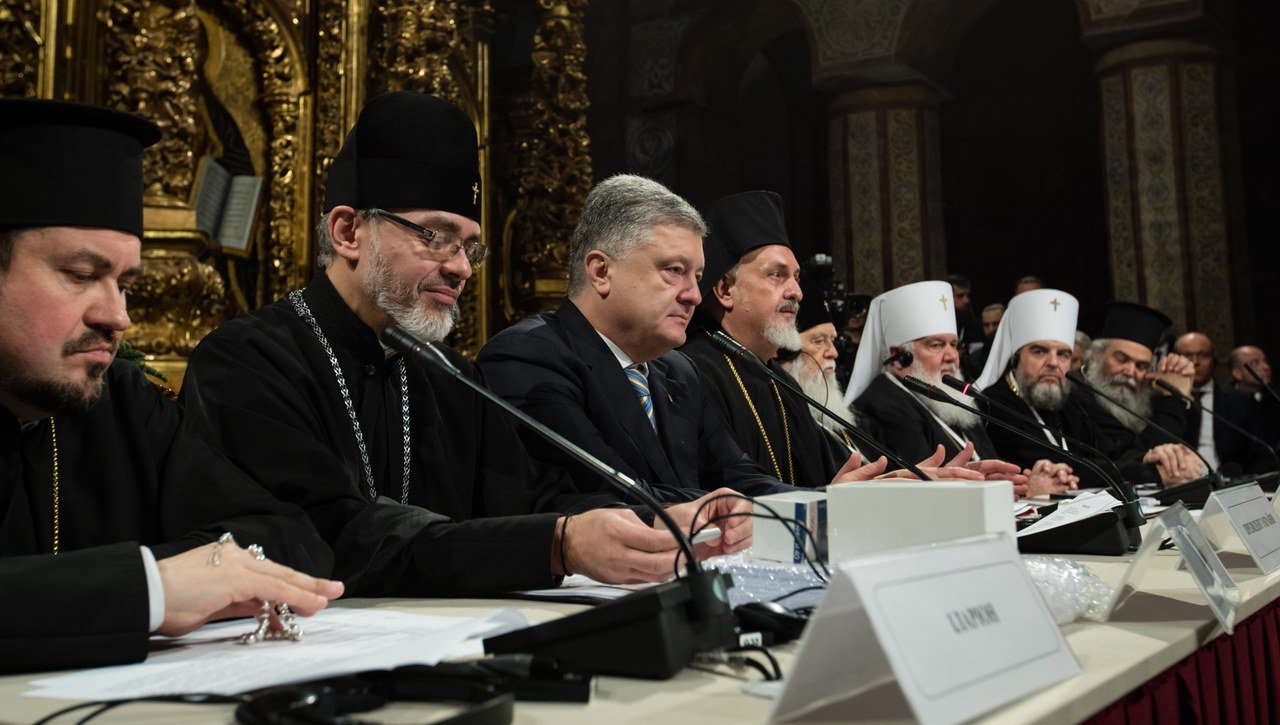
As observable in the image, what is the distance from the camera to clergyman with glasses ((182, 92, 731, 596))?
81.7 inches

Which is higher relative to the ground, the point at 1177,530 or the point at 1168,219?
the point at 1168,219

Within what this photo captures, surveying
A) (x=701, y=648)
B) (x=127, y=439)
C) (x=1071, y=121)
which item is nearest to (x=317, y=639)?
(x=701, y=648)

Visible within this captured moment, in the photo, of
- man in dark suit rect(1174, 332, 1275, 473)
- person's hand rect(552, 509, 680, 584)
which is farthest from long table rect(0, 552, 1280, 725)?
man in dark suit rect(1174, 332, 1275, 473)

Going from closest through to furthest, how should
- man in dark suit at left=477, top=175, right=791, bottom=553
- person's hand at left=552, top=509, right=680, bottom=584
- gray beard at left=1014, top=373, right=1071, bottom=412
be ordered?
person's hand at left=552, top=509, right=680, bottom=584
man in dark suit at left=477, top=175, right=791, bottom=553
gray beard at left=1014, top=373, right=1071, bottom=412

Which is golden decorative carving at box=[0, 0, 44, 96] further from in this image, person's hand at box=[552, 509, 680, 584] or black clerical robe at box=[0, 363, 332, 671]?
person's hand at box=[552, 509, 680, 584]

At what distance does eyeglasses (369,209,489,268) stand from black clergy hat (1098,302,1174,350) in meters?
5.92

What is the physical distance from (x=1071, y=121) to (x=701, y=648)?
16.0 m

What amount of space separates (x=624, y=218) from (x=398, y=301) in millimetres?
986

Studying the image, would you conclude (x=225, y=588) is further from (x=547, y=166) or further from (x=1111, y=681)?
(x=547, y=166)

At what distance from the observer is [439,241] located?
272 cm

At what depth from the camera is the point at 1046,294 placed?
261 inches

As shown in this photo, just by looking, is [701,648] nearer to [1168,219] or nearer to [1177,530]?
[1177,530]

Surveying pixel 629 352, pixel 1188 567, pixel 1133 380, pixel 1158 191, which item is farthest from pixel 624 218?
pixel 1158 191

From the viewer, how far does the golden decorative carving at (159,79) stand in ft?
15.3
